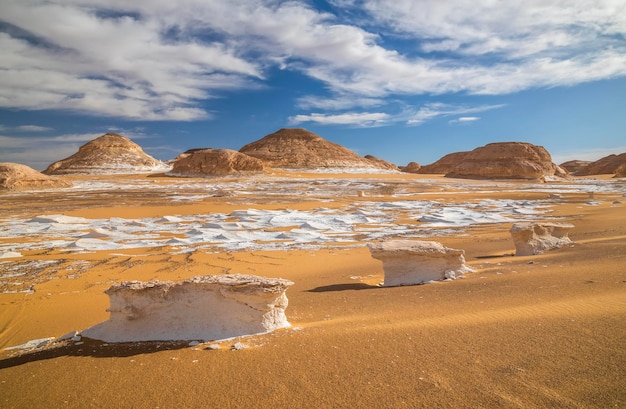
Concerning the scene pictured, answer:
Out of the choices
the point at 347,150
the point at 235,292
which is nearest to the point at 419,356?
the point at 235,292

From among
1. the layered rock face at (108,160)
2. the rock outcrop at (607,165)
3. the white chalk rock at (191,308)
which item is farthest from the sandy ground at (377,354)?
the rock outcrop at (607,165)

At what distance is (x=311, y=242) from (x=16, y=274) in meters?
7.34

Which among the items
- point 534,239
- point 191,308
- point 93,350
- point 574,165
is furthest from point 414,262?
point 574,165

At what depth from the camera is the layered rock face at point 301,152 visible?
68688mm

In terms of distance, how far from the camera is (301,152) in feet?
241

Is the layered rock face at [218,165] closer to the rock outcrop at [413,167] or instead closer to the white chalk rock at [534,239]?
the white chalk rock at [534,239]

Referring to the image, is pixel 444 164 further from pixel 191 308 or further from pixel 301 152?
pixel 191 308

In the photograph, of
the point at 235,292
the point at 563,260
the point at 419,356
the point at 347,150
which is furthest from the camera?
the point at 347,150

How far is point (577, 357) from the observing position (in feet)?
10.8

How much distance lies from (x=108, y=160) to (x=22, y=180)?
94.2 ft

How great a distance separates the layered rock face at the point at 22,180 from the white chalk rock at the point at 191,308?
37785mm

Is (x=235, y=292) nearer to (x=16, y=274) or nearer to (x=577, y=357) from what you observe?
(x=577, y=357)

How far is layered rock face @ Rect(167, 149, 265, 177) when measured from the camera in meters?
50.9

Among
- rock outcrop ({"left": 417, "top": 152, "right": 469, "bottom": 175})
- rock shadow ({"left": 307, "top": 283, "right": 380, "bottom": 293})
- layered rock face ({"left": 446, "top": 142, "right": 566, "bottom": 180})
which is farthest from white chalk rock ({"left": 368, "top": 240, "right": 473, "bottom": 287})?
rock outcrop ({"left": 417, "top": 152, "right": 469, "bottom": 175})
